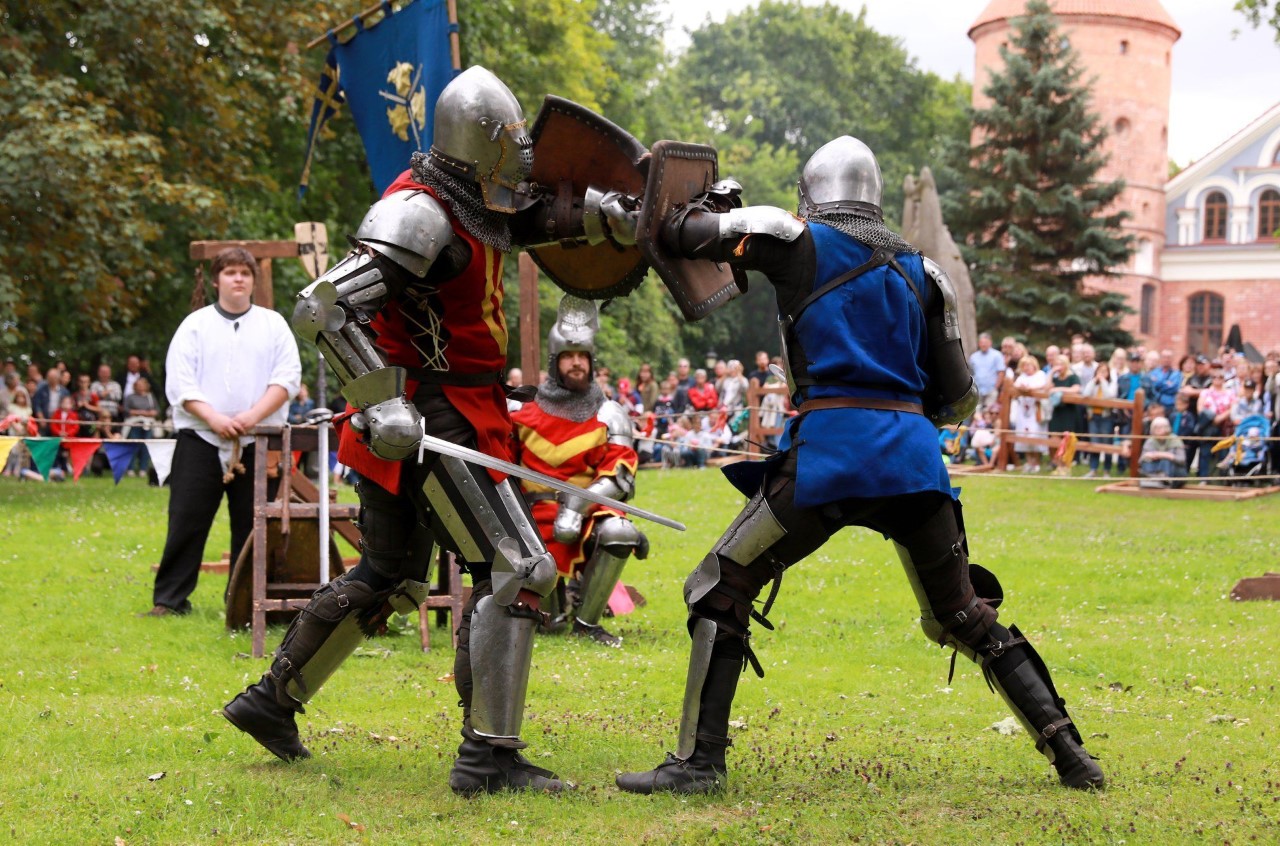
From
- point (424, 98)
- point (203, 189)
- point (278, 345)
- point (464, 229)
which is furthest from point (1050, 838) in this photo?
point (203, 189)

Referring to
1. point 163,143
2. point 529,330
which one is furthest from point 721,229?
point 163,143

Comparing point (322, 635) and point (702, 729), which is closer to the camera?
point (702, 729)

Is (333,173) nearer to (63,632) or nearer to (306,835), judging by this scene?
(63,632)

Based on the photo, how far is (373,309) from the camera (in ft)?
14.0

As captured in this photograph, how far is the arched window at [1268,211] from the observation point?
1673 inches

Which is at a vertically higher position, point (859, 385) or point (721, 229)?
point (721, 229)

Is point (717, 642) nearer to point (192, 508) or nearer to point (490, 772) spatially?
point (490, 772)

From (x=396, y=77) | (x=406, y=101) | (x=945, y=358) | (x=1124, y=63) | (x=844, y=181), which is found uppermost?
(x=1124, y=63)

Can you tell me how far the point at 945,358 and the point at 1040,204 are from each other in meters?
23.8

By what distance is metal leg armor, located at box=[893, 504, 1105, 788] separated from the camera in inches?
177

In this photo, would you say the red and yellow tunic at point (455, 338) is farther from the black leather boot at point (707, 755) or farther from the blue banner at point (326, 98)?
the blue banner at point (326, 98)

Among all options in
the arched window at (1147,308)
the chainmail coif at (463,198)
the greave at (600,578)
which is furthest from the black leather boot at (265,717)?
the arched window at (1147,308)

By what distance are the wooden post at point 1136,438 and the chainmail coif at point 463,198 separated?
11630 millimetres

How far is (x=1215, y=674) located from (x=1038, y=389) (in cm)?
989
